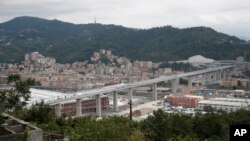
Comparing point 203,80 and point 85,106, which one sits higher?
point 203,80

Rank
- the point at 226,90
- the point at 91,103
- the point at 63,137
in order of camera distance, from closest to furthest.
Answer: the point at 63,137 < the point at 91,103 < the point at 226,90

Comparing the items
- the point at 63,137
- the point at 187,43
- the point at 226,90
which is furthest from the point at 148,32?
the point at 63,137

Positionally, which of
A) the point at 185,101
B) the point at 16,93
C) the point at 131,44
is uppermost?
the point at 131,44

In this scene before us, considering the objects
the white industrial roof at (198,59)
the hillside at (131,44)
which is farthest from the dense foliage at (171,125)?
the hillside at (131,44)

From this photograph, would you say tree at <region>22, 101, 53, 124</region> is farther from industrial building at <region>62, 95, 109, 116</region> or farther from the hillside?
the hillside

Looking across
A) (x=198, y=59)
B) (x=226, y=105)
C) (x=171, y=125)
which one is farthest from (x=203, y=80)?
(x=171, y=125)

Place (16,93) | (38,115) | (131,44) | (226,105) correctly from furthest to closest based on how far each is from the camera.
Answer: (131,44), (226,105), (16,93), (38,115)

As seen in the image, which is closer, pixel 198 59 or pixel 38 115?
pixel 38 115

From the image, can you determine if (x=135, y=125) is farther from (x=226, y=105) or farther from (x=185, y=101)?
(x=185, y=101)

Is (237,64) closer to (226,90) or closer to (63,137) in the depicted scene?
(226,90)

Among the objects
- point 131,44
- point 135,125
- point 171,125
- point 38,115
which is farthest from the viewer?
point 131,44
